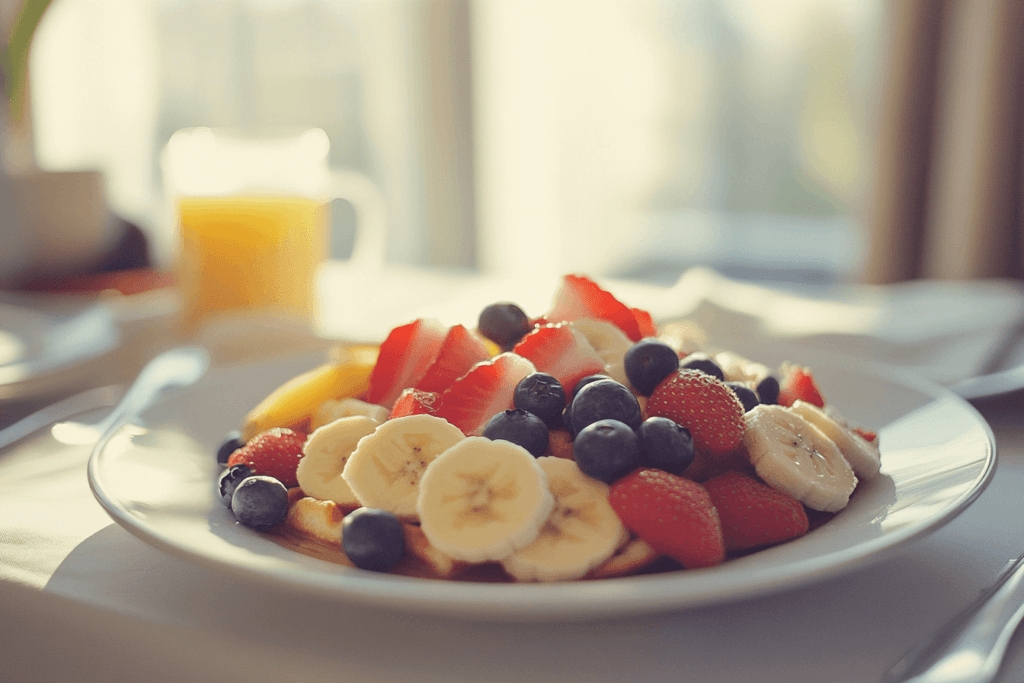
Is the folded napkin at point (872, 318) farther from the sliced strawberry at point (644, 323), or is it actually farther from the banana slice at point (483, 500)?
the banana slice at point (483, 500)

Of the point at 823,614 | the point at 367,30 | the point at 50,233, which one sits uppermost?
the point at 367,30

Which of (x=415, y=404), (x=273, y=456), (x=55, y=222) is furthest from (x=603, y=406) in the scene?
(x=55, y=222)

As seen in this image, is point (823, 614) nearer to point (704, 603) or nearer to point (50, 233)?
point (704, 603)

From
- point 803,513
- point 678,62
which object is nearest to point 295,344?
point 803,513

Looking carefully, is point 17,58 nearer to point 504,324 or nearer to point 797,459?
point 504,324

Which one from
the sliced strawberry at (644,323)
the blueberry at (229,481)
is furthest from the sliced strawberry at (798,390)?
the blueberry at (229,481)

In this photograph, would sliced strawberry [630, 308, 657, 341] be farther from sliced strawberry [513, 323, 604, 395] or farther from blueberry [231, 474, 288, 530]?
blueberry [231, 474, 288, 530]

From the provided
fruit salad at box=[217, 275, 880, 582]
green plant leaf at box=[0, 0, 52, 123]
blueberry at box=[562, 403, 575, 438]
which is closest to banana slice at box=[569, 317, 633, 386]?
fruit salad at box=[217, 275, 880, 582]
